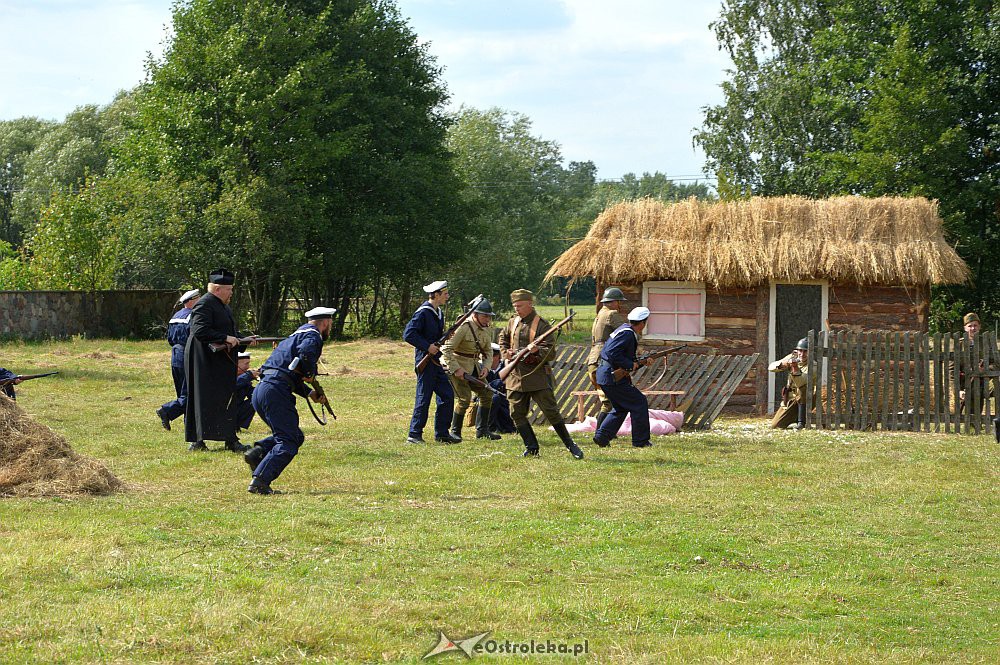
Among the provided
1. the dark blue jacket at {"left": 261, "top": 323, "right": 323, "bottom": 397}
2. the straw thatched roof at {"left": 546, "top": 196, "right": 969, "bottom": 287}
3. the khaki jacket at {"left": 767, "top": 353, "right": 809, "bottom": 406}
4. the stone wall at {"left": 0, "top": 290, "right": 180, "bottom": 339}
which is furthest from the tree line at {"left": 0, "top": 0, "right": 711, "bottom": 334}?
the dark blue jacket at {"left": 261, "top": 323, "right": 323, "bottom": 397}

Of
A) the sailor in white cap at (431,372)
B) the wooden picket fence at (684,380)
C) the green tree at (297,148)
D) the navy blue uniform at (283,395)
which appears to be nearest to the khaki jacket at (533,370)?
the sailor in white cap at (431,372)

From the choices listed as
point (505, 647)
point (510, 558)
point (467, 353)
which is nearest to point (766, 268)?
point (467, 353)

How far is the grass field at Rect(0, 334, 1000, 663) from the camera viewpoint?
5.74m

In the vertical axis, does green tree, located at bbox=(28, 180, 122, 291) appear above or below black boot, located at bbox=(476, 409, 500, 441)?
above

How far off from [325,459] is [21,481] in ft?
11.3

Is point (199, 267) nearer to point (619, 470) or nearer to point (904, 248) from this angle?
point (904, 248)

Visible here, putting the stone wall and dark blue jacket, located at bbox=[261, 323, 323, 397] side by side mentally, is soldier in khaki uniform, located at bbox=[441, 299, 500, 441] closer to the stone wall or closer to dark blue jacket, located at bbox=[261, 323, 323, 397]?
dark blue jacket, located at bbox=[261, 323, 323, 397]

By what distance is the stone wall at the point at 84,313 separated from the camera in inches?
1334

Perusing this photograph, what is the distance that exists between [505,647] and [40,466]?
5.68 meters

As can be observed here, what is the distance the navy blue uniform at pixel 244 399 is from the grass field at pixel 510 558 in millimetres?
1054

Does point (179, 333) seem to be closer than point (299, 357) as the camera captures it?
No

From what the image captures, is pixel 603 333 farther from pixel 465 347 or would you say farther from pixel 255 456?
pixel 255 456

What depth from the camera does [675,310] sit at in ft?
66.1

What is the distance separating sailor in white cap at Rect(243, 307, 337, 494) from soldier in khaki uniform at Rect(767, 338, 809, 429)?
836cm
